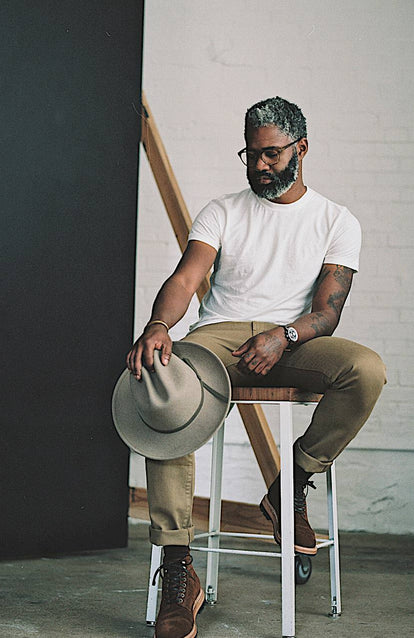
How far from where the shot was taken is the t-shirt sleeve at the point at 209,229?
7.51ft

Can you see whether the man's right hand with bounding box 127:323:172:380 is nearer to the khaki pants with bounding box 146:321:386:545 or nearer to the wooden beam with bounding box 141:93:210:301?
the khaki pants with bounding box 146:321:386:545

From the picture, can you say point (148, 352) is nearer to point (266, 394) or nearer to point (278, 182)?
point (266, 394)

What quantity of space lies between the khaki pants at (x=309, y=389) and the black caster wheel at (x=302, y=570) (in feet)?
2.00

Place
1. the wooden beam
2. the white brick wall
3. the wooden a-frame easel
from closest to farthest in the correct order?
1. the wooden a-frame easel
2. the wooden beam
3. the white brick wall

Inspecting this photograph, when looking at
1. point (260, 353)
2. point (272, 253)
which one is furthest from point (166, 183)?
point (260, 353)

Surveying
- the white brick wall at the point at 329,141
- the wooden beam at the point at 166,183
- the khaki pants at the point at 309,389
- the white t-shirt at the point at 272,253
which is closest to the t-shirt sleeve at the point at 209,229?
the white t-shirt at the point at 272,253

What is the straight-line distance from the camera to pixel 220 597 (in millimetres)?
2314

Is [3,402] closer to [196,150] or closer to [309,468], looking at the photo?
[309,468]

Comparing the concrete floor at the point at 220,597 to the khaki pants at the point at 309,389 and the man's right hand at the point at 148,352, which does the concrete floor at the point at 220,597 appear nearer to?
the khaki pants at the point at 309,389

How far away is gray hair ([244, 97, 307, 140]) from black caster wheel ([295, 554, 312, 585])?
1294 millimetres

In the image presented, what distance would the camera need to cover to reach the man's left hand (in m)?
2.00

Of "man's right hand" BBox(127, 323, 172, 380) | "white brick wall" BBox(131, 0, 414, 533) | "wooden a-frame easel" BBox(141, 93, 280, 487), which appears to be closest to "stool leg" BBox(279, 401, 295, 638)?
"man's right hand" BBox(127, 323, 172, 380)

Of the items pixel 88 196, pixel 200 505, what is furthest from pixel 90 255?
pixel 200 505

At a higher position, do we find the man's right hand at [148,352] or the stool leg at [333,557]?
the man's right hand at [148,352]
